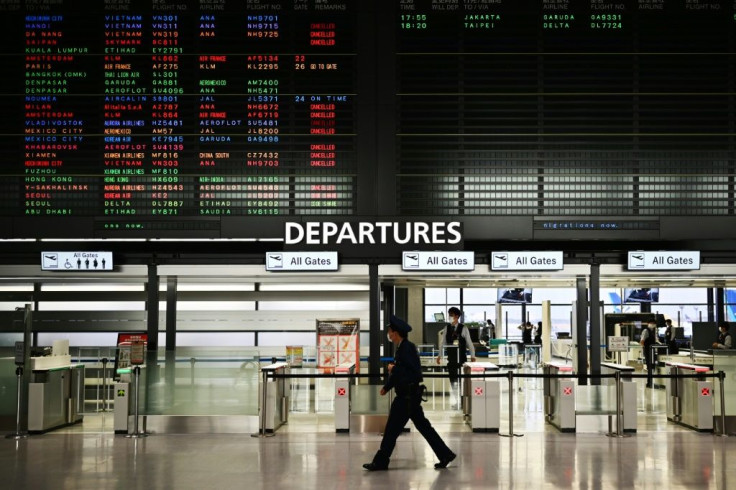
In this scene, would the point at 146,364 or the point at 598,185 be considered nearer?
the point at 146,364

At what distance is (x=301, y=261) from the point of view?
14.1m

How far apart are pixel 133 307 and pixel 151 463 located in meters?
8.22

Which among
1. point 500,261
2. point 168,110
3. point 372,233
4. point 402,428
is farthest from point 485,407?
point 168,110

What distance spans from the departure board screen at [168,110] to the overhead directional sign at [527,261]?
10.0 feet

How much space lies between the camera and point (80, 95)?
13617mm

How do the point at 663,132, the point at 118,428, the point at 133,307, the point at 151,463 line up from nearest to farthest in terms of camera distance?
Result: the point at 151,463
the point at 118,428
the point at 663,132
the point at 133,307

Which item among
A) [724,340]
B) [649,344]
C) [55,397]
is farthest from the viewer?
[649,344]

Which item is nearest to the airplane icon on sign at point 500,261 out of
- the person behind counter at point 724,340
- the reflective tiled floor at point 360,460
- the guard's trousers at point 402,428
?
the reflective tiled floor at point 360,460

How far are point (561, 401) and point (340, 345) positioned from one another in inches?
171

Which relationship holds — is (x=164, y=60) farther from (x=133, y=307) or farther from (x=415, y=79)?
(x=133, y=307)

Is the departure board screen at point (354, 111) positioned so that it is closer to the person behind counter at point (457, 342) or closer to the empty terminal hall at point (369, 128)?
the empty terminal hall at point (369, 128)

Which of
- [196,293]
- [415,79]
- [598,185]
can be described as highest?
[415,79]

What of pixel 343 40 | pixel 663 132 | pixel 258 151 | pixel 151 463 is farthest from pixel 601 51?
pixel 151 463

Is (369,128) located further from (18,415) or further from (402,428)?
(18,415)
